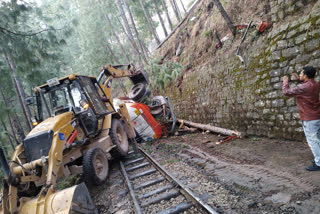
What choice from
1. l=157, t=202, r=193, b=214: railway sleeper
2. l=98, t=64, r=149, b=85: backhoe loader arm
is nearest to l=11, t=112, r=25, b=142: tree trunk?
l=98, t=64, r=149, b=85: backhoe loader arm

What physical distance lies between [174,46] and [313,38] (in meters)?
11.3

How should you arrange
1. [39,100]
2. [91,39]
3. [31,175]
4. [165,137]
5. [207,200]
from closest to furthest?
1. [207,200]
2. [31,175]
3. [39,100]
4. [165,137]
5. [91,39]

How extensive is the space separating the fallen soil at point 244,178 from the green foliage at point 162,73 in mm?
6506

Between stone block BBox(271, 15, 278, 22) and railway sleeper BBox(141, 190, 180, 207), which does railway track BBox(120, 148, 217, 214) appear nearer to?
railway sleeper BBox(141, 190, 180, 207)

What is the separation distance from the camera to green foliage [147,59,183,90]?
12.9m

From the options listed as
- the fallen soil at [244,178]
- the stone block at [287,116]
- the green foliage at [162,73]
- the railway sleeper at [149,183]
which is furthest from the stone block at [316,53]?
the green foliage at [162,73]

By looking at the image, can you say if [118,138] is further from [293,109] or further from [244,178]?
[293,109]

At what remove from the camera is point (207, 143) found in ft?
25.8

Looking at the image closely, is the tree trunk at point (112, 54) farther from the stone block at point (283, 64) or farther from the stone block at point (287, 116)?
the stone block at point (287, 116)

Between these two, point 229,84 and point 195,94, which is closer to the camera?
point 229,84

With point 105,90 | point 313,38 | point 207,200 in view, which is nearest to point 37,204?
point 207,200

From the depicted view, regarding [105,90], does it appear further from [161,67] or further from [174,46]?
[174,46]

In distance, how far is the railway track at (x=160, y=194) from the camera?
3666 millimetres

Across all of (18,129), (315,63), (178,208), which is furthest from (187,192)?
(18,129)
